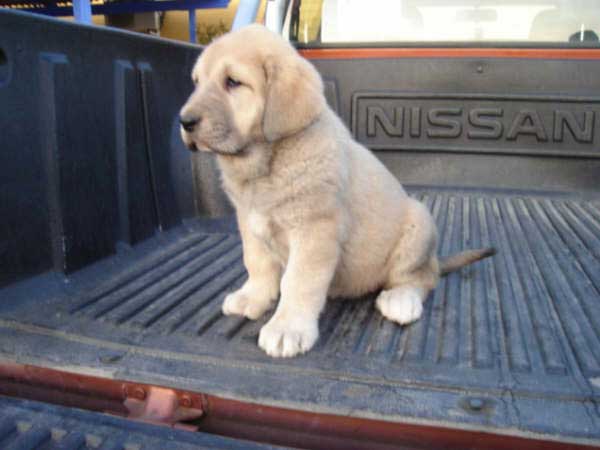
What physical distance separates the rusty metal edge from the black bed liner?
15 centimetres

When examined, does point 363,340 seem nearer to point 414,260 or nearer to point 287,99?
point 414,260

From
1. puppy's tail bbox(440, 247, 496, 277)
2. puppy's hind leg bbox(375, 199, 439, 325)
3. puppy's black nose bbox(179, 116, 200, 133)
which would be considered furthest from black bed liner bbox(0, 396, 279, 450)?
puppy's tail bbox(440, 247, 496, 277)

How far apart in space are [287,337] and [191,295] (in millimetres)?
609

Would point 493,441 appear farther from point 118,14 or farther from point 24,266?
point 118,14

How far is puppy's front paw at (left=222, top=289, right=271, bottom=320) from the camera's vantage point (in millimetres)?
2080

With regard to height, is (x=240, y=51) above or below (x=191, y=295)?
above

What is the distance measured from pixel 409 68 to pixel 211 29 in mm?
12348

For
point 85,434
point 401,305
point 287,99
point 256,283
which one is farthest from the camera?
point 256,283

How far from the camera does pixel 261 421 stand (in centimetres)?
146

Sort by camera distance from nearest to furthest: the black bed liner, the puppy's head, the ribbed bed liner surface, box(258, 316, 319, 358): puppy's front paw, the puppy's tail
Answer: the black bed liner
the ribbed bed liner surface
box(258, 316, 319, 358): puppy's front paw
the puppy's head
the puppy's tail

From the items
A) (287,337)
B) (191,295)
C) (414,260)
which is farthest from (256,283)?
(414,260)

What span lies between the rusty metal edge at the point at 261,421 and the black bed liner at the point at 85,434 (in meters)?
0.15

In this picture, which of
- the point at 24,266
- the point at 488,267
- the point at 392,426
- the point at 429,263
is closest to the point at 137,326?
the point at 24,266

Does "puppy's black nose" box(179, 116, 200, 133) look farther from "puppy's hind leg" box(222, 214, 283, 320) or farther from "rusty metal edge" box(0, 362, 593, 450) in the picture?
"rusty metal edge" box(0, 362, 593, 450)
